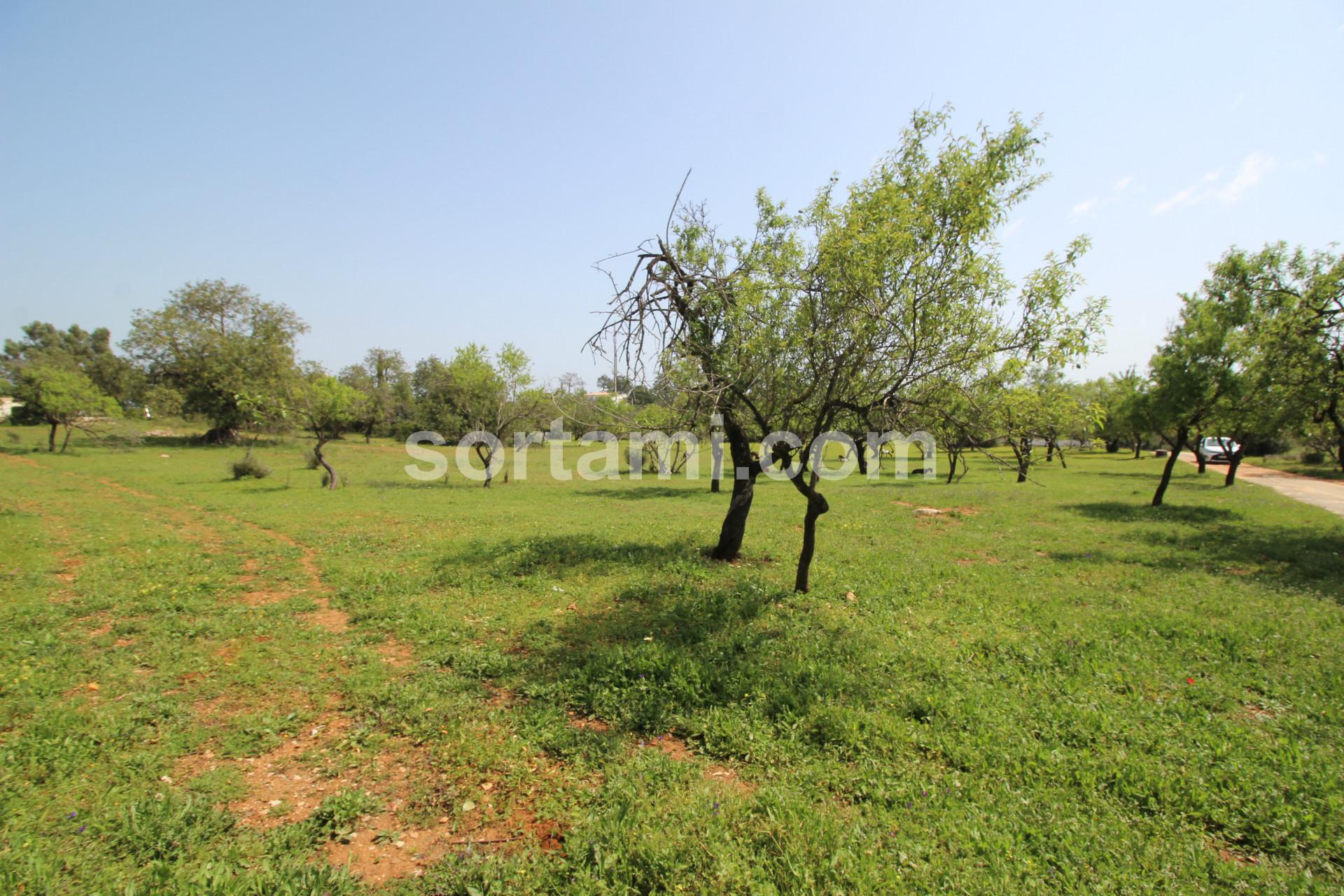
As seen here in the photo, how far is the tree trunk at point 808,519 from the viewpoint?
805 centimetres

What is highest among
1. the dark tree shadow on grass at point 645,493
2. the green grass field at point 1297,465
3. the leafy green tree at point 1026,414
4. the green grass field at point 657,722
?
the leafy green tree at point 1026,414

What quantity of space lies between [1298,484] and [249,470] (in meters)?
51.4

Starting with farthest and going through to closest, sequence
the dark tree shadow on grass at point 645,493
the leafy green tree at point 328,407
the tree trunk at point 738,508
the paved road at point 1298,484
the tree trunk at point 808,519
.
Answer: the leafy green tree at point 328,407 → the dark tree shadow on grass at point 645,493 → the paved road at point 1298,484 → the tree trunk at point 738,508 → the tree trunk at point 808,519

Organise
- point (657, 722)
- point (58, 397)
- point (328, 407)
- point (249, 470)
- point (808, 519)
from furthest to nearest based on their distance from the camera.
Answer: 1. point (58, 397)
2. point (249, 470)
3. point (328, 407)
4. point (808, 519)
5. point (657, 722)

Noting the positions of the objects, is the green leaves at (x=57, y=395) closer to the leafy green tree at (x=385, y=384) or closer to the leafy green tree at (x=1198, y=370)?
the leafy green tree at (x=385, y=384)

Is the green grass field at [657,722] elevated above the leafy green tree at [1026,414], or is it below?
below

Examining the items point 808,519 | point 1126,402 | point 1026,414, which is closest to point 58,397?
point 808,519

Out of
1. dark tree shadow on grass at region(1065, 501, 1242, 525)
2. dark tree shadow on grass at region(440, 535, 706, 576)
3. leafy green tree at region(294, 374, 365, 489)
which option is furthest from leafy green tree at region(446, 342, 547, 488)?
dark tree shadow on grass at region(1065, 501, 1242, 525)

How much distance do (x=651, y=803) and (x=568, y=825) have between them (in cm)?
62

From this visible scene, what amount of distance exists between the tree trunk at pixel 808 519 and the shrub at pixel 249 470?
26633mm

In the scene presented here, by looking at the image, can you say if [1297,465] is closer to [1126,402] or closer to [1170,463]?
[1126,402]

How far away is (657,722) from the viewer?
17.3 feet

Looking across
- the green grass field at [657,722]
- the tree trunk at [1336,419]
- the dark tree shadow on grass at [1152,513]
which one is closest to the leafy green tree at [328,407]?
the green grass field at [657,722]

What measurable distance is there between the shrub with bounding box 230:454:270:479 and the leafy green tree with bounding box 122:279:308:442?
1799 cm
